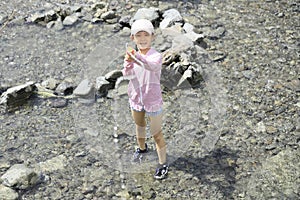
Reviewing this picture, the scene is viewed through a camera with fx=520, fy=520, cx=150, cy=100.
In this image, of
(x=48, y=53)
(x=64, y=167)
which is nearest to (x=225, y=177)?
(x=64, y=167)

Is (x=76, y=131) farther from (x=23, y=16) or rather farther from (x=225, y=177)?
(x=23, y=16)

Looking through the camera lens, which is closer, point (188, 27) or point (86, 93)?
point (86, 93)

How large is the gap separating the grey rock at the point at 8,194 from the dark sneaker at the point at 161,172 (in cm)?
94

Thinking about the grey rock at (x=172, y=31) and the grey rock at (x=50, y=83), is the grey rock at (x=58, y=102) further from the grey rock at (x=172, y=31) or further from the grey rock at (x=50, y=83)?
the grey rock at (x=172, y=31)

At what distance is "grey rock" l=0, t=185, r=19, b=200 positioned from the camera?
3379 millimetres

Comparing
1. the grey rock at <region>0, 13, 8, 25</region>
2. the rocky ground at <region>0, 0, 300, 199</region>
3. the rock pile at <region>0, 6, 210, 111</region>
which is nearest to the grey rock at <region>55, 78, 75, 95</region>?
the rock pile at <region>0, 6, 210, 111</region>

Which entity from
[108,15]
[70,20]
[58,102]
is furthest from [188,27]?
[58,102]

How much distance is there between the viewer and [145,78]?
3.22 m

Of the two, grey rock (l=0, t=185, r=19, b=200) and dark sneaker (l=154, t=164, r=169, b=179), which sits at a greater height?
grey rock (l=0, t=185, r=19, b=200)

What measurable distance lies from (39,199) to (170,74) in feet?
5.38

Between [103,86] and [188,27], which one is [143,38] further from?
[188,27]

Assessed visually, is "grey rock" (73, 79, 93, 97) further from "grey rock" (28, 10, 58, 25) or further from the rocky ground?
"grey rock" (28, 10, 58, 25)

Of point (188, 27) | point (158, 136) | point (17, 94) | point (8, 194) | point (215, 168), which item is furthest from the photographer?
point (188, 27)

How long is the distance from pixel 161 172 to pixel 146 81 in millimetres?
713
